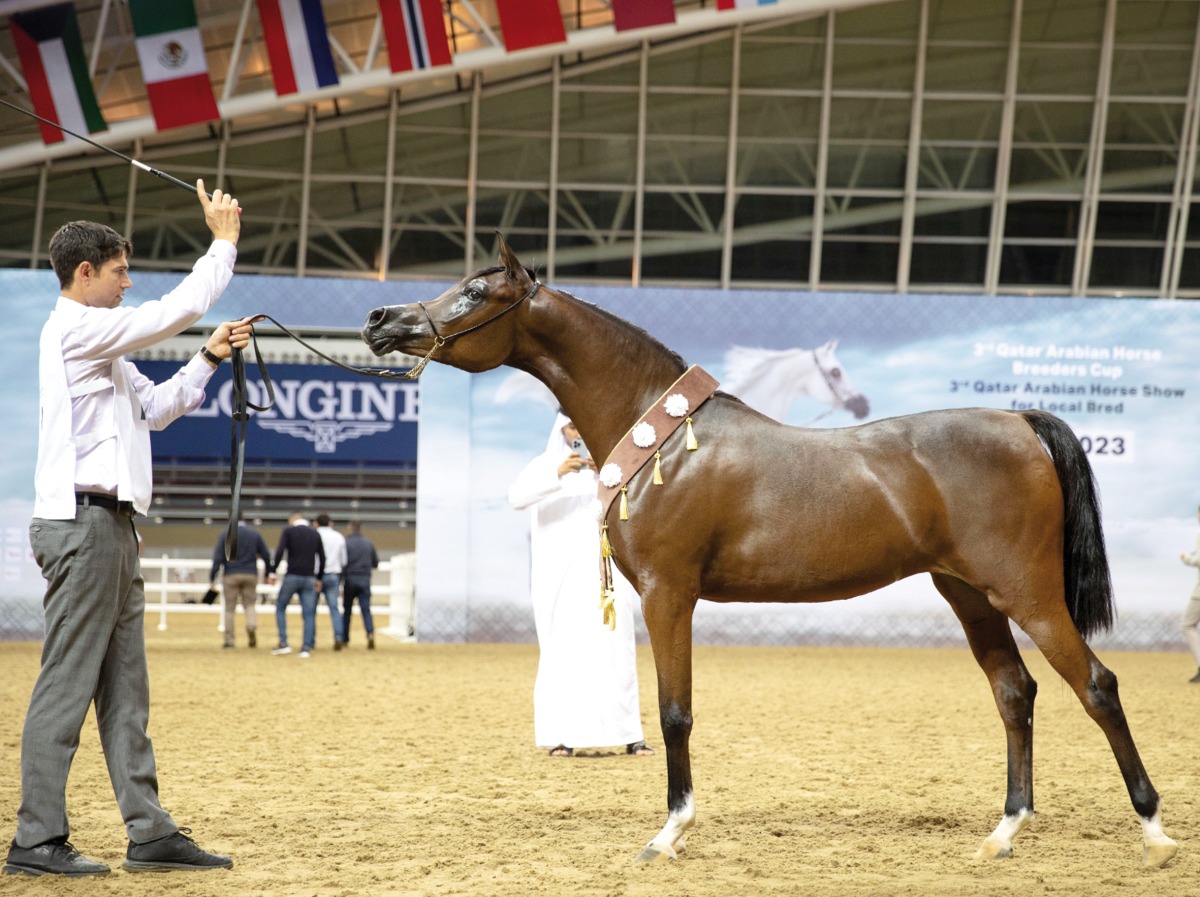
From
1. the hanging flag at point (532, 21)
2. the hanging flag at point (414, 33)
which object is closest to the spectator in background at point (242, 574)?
the hanging flag at point (414, 33)

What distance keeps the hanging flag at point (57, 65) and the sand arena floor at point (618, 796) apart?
10069 millimetres

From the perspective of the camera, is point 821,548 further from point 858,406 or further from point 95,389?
point 858,406

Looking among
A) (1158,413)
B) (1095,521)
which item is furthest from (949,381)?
(1095,521)

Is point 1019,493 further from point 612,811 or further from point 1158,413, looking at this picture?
point 1158,413

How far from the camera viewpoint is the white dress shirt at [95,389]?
401 centimetres

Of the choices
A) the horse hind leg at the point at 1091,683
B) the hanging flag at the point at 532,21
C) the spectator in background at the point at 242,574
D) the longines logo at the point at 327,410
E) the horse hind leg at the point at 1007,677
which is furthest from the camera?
the longines logo at the point at 327,410

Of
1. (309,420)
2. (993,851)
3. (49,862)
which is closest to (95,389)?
(49,862)

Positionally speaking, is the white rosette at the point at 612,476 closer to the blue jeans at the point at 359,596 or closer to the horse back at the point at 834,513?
the horse back at the point at 834,513

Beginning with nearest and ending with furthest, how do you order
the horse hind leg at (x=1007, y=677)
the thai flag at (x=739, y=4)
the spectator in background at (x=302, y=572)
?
the horse hind leg at (x=1007, y=677), the spectator in background at (x=302, y=572), the thai flag at (x=739, y=4)

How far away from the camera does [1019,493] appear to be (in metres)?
4.60

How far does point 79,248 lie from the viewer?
413 centimetres

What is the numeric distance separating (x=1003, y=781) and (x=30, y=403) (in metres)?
13.8

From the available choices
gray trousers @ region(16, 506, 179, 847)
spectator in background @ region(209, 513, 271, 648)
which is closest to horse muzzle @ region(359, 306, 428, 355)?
gray trousers @ region(16, 506, 179, 847)

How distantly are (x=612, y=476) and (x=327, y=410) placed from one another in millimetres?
15143
